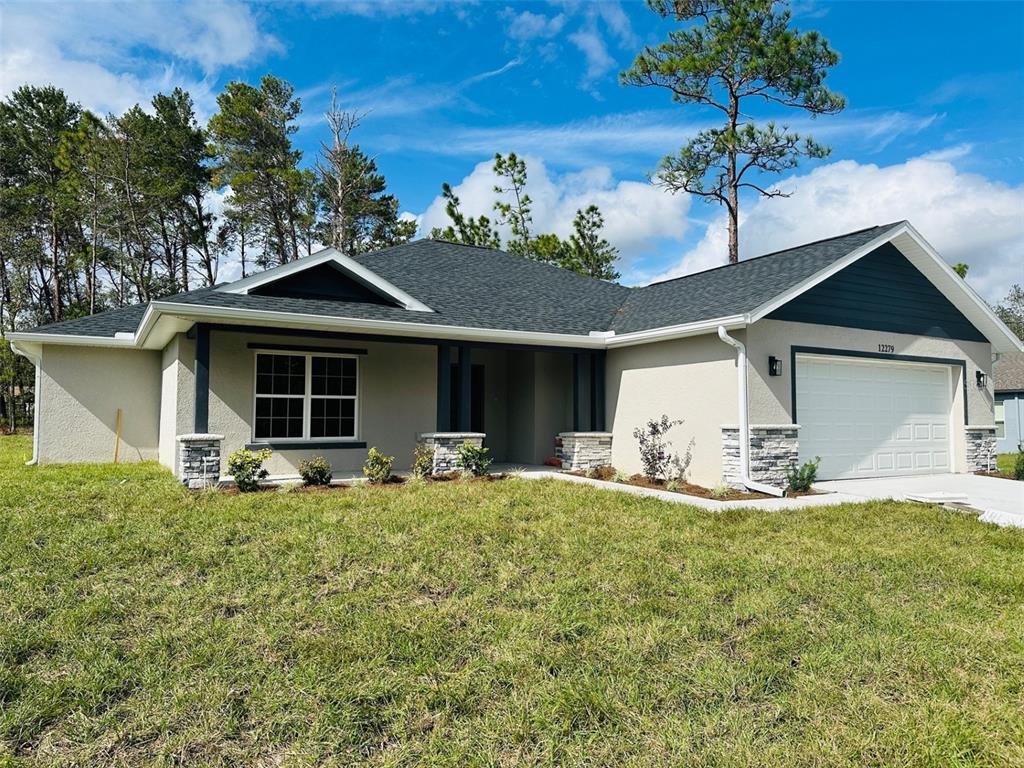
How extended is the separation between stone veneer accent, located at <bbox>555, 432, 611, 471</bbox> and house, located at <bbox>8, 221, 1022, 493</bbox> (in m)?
A: 0.06

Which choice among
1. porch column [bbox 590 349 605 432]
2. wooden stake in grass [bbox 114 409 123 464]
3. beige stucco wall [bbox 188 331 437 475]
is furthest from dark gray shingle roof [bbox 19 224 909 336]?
wooden stake in grass [bbox 114 409 123 464]

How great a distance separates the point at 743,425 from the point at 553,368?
15.9 ft

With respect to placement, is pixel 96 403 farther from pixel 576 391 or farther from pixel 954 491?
pixel 954 491

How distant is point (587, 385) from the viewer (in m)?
12.5

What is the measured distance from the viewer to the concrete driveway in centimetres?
807

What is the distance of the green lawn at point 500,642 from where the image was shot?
2.95 m

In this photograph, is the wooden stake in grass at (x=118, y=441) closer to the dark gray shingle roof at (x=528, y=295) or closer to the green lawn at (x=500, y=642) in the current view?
the dark gray shingle roof at (x=528, y=295)

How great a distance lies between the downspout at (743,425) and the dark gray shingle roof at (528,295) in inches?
21.0

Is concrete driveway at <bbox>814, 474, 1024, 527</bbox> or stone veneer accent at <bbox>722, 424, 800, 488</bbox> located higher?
stone veneer accent at <bbox>722, 424, 800, 488</bbox>

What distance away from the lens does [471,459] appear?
10.6 meters

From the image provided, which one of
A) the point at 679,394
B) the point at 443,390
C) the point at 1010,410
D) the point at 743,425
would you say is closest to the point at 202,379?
the point at 443,390

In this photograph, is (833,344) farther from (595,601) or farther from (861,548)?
(595,601)

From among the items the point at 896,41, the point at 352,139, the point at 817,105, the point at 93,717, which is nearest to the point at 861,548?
the point at 93,717

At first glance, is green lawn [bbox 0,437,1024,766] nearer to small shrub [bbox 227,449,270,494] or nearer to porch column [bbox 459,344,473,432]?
small shrub [bbox 227,449,270,494]
